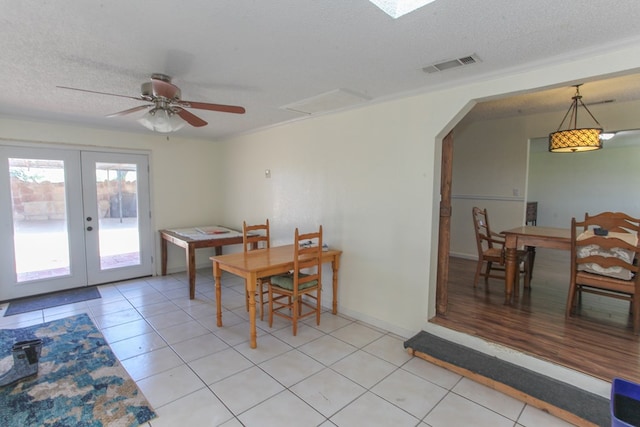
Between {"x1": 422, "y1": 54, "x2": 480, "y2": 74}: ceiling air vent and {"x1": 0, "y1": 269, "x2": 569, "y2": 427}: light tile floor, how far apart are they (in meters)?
2.37

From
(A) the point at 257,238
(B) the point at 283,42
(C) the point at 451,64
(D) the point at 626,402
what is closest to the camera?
(D) the point at 626,402

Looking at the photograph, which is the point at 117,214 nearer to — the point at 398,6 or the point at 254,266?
the point at 254,266

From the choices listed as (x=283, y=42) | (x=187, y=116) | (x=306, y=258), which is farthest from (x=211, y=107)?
(x=306, y=258)

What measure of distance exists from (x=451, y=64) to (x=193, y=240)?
3.69m

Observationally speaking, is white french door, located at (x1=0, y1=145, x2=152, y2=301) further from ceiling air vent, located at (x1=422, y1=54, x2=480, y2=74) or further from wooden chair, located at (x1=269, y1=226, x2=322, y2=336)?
ceiling air vent, located at (x1=422, y1=54, x2=480, y2=74)

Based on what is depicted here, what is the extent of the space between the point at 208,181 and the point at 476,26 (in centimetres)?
500

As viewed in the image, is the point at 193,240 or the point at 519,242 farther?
the point at 193,240

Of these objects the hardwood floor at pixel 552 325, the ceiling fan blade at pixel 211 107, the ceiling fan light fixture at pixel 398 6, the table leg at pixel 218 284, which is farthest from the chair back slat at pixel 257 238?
the ceiling fan light fixture at pixel 398 6

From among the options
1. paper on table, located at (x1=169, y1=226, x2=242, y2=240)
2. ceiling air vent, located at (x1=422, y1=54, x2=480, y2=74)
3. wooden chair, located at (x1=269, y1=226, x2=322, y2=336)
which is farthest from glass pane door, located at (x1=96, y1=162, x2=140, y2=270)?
ceiling air vent, located at (x1=422, y1=54, x2=480, y2=74)

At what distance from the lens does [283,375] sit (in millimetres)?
2479

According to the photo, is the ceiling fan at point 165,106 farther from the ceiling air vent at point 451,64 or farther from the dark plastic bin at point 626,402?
the dark plastic bin at point 626,402

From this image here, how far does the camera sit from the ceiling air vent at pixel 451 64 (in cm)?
216

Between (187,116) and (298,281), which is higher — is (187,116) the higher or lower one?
the higher one

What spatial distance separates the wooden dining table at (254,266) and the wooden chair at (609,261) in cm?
229
